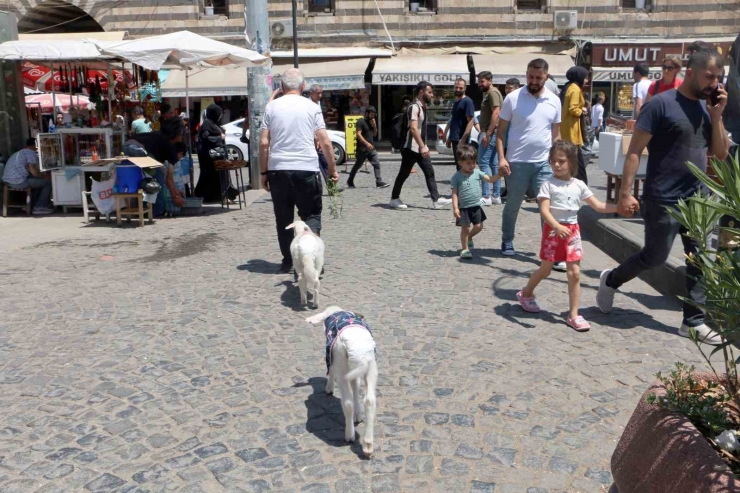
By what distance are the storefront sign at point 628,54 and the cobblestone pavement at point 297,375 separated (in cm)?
1780

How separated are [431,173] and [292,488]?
8.18 m

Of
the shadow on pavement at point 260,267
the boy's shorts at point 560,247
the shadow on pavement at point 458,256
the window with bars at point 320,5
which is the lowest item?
the shadow on pavement at point 260,267

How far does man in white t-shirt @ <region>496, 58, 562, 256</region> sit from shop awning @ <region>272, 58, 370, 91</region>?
54.1 feet

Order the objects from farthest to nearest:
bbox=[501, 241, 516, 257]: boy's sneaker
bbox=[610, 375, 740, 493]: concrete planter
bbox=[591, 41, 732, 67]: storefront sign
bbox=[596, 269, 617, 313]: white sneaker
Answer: bbox=[591, 41, 732, 67]: storefront sign, bbox=[501, 241, 516, 257]: boy's sneaker, bbox=[596, 269, 617, 313]: white sneaker, bbox=[610, 375, 740, 493]: concrete planter

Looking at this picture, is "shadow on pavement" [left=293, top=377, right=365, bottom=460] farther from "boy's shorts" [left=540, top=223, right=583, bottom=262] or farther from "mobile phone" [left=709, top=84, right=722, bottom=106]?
"mobile phone" [left=709, top=84, right=722, bottom=106]

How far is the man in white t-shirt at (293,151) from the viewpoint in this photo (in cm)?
679

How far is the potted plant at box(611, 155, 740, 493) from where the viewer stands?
2.49 metres

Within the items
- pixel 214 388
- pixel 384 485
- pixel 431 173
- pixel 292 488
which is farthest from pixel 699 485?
pixel 431 173

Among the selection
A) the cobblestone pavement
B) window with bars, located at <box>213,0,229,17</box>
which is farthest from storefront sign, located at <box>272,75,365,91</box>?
the cobblestone pavement

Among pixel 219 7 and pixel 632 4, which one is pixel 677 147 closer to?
pixel 632 4

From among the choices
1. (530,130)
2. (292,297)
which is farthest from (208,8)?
(292,297)

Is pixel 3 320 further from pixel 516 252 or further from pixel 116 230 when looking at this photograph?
pixel 516 252

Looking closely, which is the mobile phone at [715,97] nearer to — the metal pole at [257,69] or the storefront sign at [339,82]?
the metal pole at [257,69]

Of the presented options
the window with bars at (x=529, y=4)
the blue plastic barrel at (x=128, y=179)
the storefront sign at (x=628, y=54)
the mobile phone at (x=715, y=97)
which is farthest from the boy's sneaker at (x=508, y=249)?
the window with bars at (x=529, y=4)
